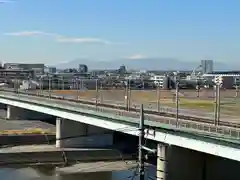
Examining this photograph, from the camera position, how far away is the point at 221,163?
3238 centimetres

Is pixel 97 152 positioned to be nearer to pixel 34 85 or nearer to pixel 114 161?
pixel 114 161

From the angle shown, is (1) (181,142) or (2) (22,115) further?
(2) (22,115)

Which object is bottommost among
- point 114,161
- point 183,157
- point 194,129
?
point 114,161

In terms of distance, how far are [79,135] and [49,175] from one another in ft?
31.5

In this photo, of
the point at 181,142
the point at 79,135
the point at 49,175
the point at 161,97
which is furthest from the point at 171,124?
the point at 161,97

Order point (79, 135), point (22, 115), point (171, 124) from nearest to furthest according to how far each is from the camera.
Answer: point (171, 124) < point (79, 135) < point (22, 115)

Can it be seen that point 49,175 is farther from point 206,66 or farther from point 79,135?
point 206,66

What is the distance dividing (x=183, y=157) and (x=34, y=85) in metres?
88.6

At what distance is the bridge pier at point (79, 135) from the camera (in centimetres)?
4544

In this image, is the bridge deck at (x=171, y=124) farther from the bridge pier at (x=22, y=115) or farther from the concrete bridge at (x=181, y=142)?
the bridge pier at (x=22, y=115)

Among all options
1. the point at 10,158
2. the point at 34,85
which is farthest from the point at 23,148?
the point at 34,85

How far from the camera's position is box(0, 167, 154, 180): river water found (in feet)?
119

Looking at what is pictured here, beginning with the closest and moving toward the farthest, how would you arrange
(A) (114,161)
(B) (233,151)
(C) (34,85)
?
Result: (B) (233,151)
(A) (114,161)
(C) (34,85)

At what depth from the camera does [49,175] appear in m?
37.3
